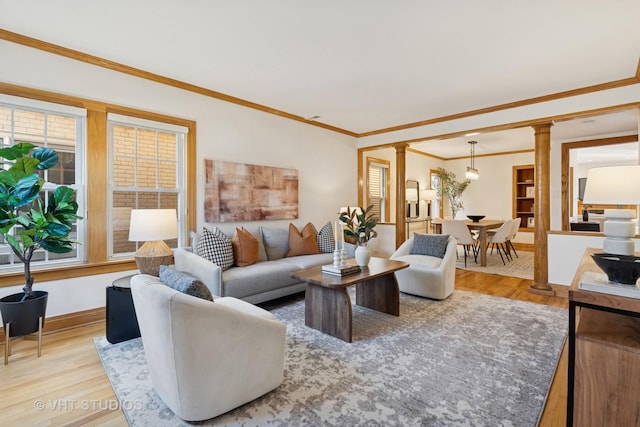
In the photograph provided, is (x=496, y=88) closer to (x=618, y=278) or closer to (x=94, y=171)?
(x=618, y=278)

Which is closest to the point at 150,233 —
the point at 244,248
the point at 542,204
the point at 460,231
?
the point at 244,248

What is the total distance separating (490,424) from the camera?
1.68m

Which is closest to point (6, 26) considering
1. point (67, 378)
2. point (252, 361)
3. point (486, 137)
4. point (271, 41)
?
point (271, 41)

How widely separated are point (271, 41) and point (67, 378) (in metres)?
3.03

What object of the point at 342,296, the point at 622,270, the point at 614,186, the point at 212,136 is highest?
the point at 212,136

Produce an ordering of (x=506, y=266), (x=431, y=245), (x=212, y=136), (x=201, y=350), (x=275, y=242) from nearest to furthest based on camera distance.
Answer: (x=201, y=350) < (x=212, y=136) < (x=431, y=245) < (x=275, y=242) < (x=506, y=266)

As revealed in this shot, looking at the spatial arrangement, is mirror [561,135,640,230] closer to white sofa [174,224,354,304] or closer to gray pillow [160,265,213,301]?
white sofa [174,224,354,304]

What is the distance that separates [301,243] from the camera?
174 inches

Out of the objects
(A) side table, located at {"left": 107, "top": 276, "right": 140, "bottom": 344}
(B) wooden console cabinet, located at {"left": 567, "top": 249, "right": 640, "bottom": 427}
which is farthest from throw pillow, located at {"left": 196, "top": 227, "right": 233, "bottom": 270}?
(B) wooden console cabinet, located at {"left": 567, "top": 249, "right": 640, "bottom": 427}

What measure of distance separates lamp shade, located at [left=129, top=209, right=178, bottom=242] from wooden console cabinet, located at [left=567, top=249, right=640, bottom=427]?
2932mm

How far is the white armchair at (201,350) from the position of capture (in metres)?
1.56

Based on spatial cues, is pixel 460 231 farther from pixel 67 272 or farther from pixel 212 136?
pixel 67 272

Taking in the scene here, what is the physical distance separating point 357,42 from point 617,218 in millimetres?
2265

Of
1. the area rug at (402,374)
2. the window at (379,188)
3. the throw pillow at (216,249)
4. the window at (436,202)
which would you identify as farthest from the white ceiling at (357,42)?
the window at (436,202)
